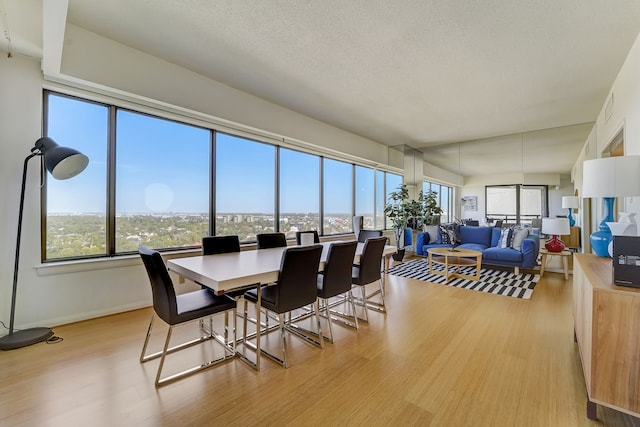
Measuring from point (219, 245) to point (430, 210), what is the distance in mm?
5644

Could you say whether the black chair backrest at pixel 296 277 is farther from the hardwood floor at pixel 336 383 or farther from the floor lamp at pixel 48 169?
the floor lamp at pixel 48 169

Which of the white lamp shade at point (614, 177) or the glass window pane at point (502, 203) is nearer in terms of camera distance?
the white lamp shade at point (614, 177)

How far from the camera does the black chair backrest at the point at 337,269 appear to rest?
2.54m

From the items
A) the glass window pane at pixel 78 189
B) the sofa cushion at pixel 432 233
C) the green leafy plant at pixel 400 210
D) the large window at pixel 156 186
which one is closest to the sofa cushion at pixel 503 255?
the sofa cushion at pixel 432 233

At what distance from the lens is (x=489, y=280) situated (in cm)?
467

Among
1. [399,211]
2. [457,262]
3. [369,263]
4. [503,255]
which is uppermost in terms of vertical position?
[399,211]

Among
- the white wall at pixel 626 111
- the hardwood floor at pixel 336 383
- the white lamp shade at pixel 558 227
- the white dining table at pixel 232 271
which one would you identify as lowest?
the hardwood floor at pixel 336 383

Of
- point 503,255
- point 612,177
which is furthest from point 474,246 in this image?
point 612,177

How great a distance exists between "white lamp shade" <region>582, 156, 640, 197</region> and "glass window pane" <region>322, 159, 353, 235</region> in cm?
444

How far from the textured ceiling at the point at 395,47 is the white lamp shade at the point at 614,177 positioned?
145cm

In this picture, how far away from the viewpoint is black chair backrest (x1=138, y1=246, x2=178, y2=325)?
1.82 m

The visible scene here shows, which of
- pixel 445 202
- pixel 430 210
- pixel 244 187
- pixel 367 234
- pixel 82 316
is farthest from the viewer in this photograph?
pixel 445 202

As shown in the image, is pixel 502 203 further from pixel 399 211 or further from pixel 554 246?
pixel 399 211

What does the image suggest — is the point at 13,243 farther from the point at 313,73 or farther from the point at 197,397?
the point at 313,73
